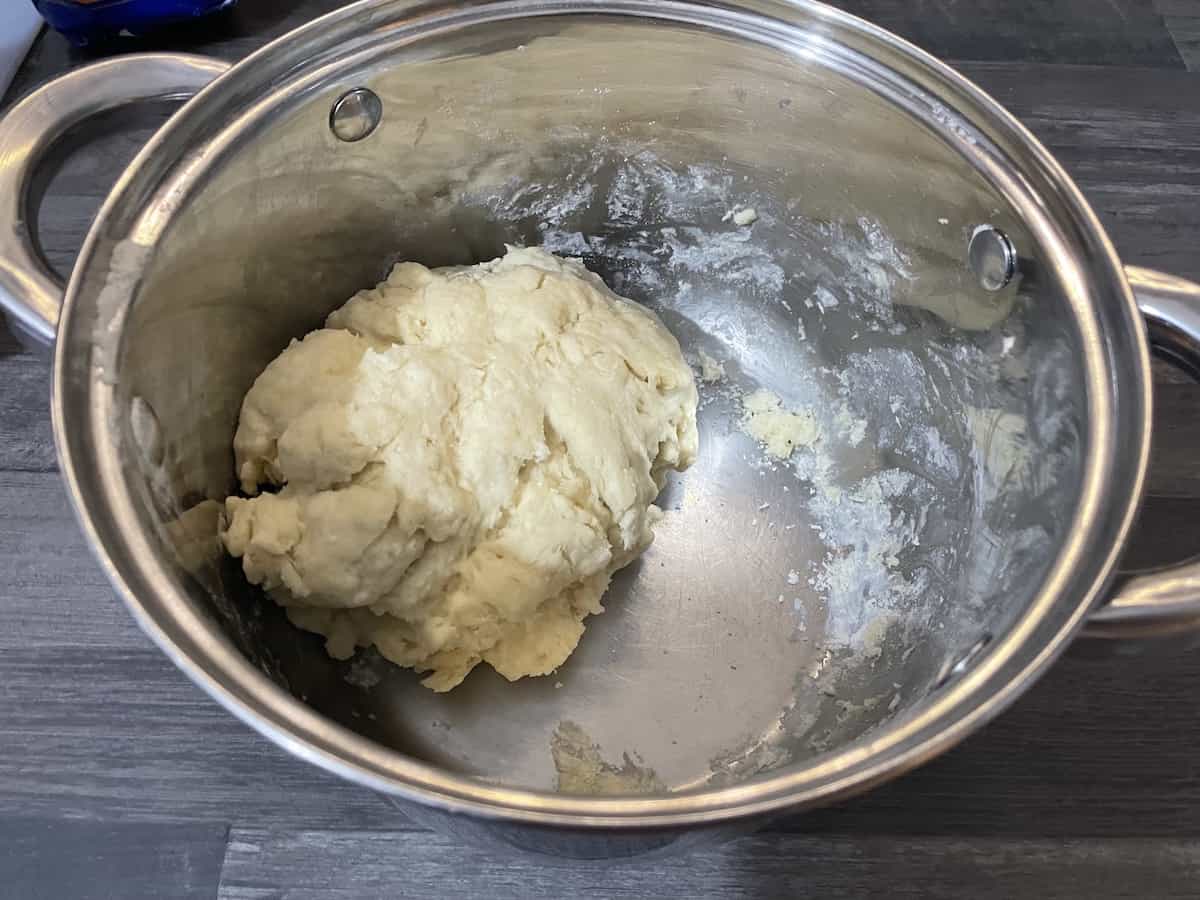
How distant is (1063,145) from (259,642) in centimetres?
126

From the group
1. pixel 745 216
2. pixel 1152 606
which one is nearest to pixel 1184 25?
pixel 745 216

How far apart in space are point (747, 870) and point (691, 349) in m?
0.62

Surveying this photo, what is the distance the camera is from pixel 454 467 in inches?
35.6

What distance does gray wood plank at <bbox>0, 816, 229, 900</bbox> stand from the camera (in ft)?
2.81

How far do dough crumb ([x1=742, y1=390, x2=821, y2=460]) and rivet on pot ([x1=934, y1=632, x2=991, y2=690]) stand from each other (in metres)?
0.41

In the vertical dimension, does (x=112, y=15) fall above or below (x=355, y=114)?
below

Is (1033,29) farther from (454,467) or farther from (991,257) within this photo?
(454,467)

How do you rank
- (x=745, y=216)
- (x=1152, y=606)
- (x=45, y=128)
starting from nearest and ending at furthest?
(x=1152, y=606) → (x=45, y=128) → (x=745, y=216)

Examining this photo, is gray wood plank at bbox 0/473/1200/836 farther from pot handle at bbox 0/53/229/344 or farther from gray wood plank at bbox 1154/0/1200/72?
gray wood plank at bbox 1154/0/1200/72

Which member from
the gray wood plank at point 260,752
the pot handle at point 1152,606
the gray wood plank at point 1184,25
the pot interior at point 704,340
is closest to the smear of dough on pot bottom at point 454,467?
the pot interior at point 704,340

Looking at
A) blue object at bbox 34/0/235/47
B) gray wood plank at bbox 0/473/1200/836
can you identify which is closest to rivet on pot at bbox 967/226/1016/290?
gray wood plank at bbox 0/473/1200/836

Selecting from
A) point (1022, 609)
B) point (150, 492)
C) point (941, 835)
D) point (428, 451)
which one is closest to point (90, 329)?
point (150, 492)

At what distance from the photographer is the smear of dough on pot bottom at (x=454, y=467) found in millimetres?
866

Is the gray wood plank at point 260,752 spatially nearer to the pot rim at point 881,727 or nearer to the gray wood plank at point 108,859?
the gray wood plank at point 108,859
